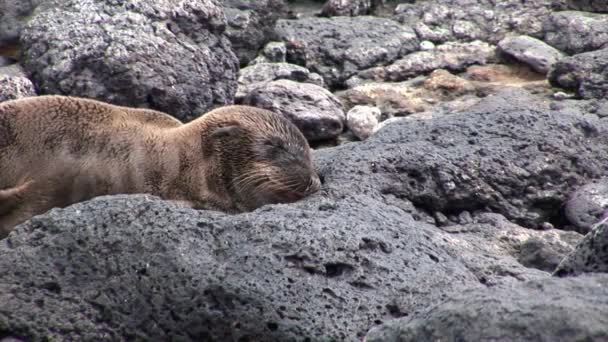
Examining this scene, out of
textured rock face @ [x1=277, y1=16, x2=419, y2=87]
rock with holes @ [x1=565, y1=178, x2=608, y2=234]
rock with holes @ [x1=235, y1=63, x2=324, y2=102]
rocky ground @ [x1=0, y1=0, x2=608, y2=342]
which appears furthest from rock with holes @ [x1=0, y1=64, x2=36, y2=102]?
rock with holes @ [x1=565, y1=178, x2=608, y2=234]

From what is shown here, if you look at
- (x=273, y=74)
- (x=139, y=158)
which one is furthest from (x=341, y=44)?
(x=139, y=158)

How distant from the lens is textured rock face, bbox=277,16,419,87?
10539 millimetres

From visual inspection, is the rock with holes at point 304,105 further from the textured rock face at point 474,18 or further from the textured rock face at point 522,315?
the textured rock face at point 522,315

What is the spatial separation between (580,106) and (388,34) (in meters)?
2.51

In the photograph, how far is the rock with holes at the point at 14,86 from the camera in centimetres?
827

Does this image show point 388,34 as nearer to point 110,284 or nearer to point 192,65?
point 192,65

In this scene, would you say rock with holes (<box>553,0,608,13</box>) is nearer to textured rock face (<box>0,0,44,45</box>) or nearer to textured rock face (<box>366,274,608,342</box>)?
textured rock face (<box>0,0,44,45</box>)

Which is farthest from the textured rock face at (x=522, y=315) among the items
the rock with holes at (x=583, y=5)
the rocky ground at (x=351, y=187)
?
the rock with holes at (x=583, y=5)

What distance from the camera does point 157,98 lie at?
27.2ft

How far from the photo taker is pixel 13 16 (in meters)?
9.58

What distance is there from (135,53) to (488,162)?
309cm

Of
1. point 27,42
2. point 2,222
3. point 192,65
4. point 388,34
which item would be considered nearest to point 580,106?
point 388,34

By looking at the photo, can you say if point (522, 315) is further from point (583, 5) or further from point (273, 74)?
point (583, 5)

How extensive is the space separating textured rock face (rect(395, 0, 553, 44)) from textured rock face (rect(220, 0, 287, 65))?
1.58 m
